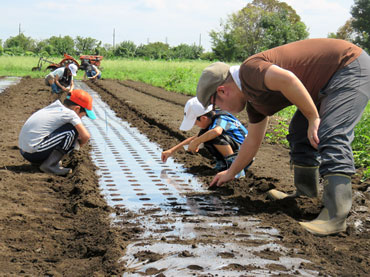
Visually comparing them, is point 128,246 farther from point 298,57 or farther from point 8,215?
point 298,57

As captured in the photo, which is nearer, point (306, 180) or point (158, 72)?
point (306, 180)

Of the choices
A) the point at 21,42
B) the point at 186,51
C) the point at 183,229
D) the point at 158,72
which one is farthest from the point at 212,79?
the point at 21,42

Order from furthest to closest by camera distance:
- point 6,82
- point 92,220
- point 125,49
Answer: point 125,49 < point 6,82 < point 92,220

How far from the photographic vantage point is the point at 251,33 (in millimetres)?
58094

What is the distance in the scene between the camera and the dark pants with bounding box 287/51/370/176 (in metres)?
2.80

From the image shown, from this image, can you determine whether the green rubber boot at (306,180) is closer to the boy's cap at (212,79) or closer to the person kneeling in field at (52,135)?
the boy's cap at (212,79)

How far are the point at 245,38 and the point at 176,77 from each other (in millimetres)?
39437

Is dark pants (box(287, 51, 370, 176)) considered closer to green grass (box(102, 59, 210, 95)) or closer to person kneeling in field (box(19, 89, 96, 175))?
person kneeling in field (box(19, 89, 96, 175))

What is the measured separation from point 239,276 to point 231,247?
0.44m

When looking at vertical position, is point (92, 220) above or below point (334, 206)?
below

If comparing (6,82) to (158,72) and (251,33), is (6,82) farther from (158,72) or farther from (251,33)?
(251,33)

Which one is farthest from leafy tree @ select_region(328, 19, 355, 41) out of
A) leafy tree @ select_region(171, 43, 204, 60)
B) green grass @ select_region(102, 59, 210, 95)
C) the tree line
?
green grass @ select_region(102, 59, 210, 95)

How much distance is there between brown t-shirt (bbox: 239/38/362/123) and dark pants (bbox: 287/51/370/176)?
5 cm

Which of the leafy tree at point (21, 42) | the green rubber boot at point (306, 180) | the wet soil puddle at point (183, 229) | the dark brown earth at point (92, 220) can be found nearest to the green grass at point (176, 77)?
the dark brown earth at point (92, 220)
